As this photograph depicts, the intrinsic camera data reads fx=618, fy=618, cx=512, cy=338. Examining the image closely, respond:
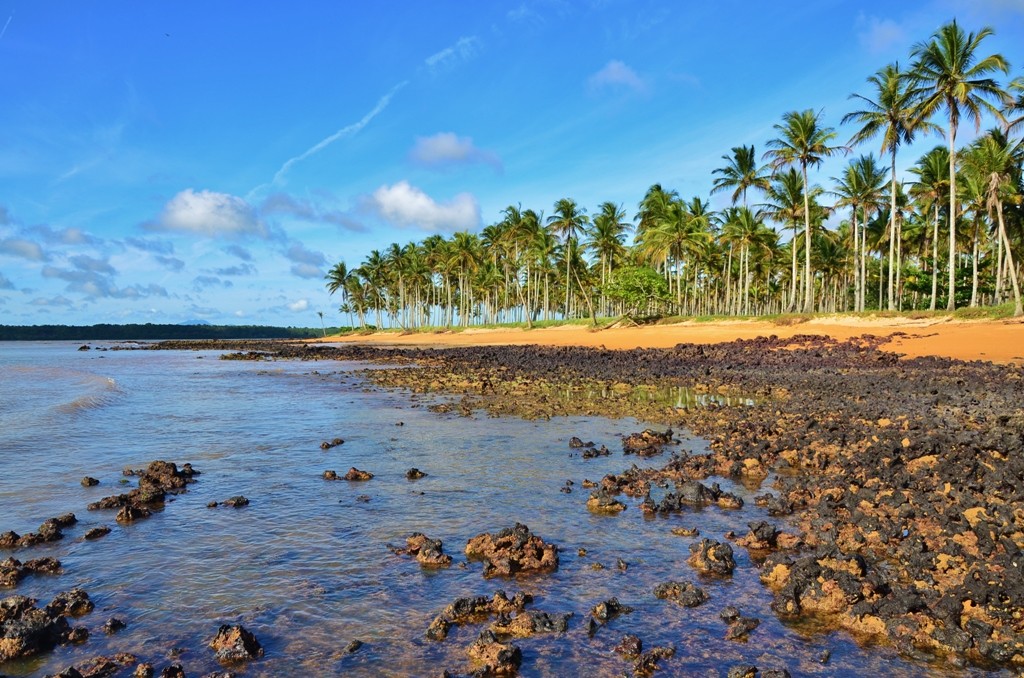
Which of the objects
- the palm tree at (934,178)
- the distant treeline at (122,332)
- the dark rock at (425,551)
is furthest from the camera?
the distant treeline at (122,332)

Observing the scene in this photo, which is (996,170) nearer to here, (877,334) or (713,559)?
(877,334)

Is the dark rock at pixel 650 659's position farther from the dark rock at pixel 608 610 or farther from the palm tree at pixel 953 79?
the palm tree at pixel 953 79

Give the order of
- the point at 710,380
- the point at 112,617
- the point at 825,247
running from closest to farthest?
the point at 112,617, the point at 710,380, the point at 825,247

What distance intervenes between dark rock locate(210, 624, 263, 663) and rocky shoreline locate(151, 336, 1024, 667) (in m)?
4.33

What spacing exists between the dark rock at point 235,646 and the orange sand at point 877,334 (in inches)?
1081

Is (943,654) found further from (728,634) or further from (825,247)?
(825,247)

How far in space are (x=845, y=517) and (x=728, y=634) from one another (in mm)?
3385

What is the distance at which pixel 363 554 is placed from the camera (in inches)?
269

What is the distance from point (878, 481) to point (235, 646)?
324 inches

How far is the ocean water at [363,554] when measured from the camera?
475cm


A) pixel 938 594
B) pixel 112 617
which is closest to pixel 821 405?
pixel 938 594

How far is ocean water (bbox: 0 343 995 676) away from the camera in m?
4.75

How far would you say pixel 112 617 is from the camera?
5.39 meters

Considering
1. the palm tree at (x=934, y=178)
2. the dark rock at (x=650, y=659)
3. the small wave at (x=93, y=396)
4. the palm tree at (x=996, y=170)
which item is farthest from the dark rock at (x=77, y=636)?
the palm tree at (x=934, y=178)
